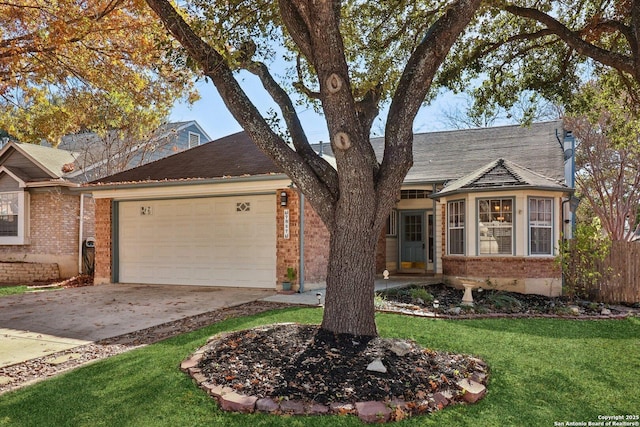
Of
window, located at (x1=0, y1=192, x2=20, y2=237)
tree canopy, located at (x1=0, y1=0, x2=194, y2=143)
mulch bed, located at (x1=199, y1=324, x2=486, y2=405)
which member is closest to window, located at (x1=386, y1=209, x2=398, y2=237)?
tree canopy, located at (x1=0, y1=0, x2=194, y2=143)

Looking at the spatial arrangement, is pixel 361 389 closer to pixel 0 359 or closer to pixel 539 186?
pixel 0 359

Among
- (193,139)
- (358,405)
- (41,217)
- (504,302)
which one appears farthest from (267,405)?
(193,139)

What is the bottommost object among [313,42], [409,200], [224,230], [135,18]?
[224,230]

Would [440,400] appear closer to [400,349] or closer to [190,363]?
[400,349]

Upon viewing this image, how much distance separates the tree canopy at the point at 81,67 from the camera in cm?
820

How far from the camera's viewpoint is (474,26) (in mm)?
9914

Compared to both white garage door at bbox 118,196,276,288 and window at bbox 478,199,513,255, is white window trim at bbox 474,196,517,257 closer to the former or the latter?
window at bbox 478,199,513,255

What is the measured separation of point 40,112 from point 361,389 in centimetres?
1058

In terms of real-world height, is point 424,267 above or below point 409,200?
below

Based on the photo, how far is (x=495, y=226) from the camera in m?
11.4

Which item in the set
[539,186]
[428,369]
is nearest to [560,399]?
[428,369]

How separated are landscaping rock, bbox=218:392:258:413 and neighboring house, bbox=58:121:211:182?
14.6 m

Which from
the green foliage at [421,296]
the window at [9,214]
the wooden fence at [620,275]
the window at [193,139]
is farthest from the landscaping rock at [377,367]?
the window at [193,139]

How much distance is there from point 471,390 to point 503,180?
320 inches
